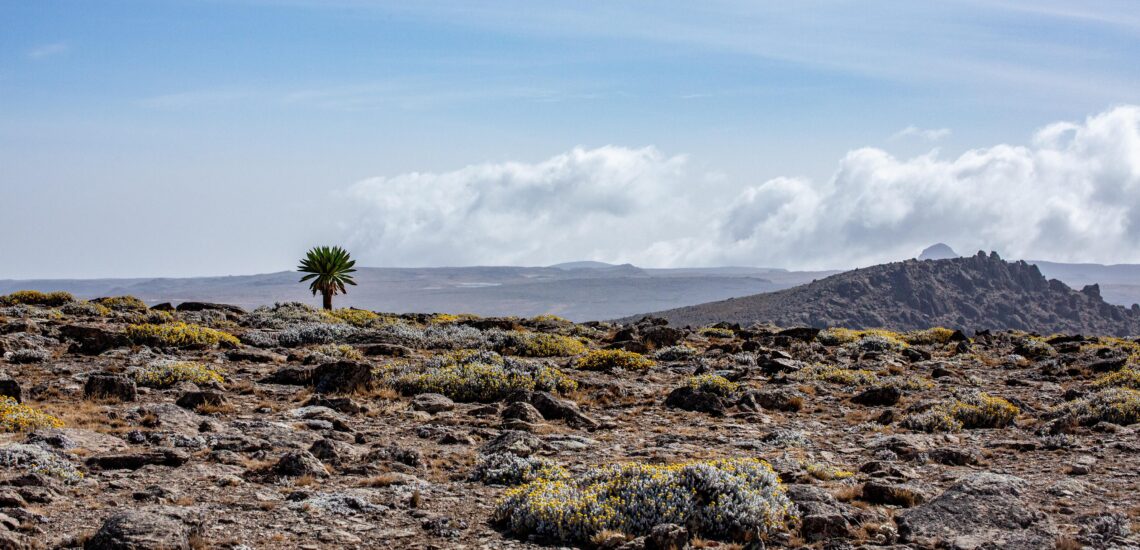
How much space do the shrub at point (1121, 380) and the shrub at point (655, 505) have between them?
16363 mm

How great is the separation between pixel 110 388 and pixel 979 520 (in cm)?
1597

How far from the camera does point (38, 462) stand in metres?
11.8

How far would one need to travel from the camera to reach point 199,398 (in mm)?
17609

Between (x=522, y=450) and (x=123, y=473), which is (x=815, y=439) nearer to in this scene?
(x=522, y=450)

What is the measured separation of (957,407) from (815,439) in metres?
3.99

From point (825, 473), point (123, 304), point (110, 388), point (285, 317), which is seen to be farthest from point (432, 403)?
point (123, 304)

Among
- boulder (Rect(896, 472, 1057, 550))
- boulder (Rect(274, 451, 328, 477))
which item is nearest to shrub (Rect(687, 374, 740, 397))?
boulder (Rect(896, 472, 1057, 550))

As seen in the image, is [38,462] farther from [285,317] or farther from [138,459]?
[285,317]

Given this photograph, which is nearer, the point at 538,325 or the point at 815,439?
the point at 815,439

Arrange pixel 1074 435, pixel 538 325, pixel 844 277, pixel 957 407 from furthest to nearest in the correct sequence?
pixel 844 277, pixel 538 325, pixel 957 407, pixel 1074 435

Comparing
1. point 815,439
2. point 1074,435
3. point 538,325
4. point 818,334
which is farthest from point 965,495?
point 538,325

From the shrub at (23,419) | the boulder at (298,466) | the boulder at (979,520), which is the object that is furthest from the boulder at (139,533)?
the boulder at (979,520)

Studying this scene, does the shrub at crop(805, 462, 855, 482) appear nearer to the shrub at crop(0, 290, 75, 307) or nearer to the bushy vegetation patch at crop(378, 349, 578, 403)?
the bushy vegetation patch at crop(378, 349, 578, 403)

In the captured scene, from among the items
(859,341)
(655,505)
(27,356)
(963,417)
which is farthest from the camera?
(859,341)
